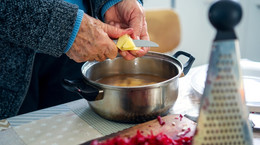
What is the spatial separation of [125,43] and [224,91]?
466mm

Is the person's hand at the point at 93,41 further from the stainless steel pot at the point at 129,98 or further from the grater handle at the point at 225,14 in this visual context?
the grater handle at the point at 225,14

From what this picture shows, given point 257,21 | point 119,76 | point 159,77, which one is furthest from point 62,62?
point 257,21

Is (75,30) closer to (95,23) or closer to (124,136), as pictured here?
(95,23)

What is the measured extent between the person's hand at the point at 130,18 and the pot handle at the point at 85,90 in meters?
0.18

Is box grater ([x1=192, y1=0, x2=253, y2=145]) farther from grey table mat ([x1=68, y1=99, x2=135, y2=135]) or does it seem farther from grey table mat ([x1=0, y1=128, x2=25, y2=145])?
grey table mat ([x1=0, y1=128, x2=25, y2=145])

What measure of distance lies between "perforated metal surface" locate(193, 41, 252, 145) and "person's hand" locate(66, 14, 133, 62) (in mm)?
463

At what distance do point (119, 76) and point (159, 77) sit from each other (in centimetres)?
14

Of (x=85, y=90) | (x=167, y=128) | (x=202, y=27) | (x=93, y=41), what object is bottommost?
(x=202, y=27)

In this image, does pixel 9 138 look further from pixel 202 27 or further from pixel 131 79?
pixel 202 27

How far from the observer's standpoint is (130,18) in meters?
1.06

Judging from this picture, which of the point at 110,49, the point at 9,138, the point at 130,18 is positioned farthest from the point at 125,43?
the point at 9,138

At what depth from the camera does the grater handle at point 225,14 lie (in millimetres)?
446

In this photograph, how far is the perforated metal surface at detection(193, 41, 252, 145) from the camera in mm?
475

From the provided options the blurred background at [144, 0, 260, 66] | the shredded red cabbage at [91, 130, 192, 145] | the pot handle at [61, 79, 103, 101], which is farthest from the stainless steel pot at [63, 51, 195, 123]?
the blurred background at [144, 0, 260, 66]
